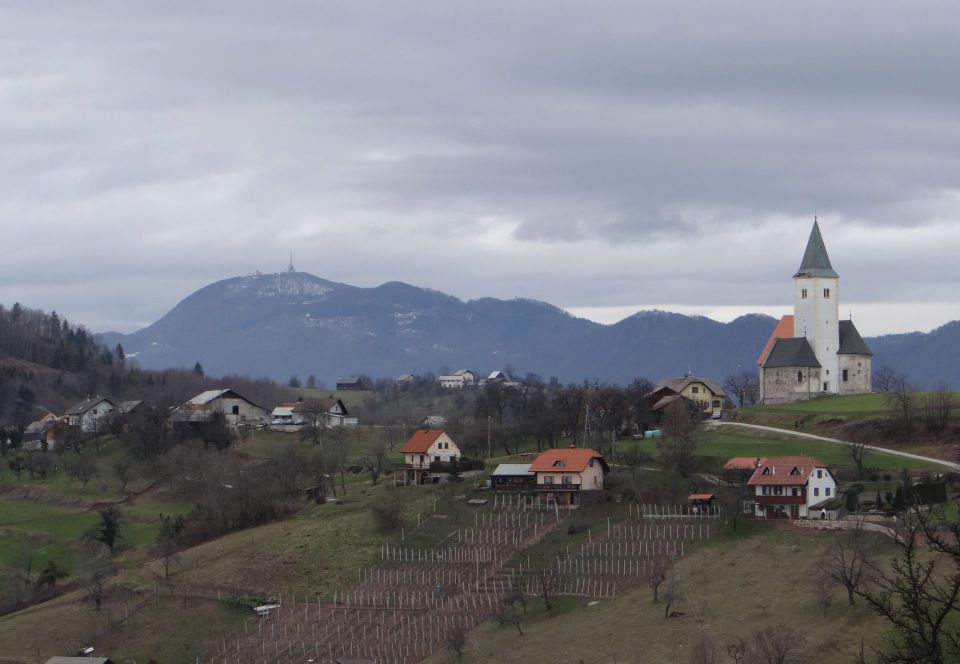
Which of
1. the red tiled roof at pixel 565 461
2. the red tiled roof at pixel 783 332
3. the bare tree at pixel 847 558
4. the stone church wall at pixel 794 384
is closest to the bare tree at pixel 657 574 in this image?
the bare tree at pixel 847 558

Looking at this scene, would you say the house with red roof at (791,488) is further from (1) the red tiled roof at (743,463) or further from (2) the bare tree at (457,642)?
(2) the bare tree at (457,642)

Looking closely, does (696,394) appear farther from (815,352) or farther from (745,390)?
(745,390)

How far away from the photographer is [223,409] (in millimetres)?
140000

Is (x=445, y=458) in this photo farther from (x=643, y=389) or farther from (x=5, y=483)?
(x=5, y=483)

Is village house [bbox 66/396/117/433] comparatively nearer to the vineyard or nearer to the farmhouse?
the farmhouse

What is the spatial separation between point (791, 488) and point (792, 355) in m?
44.6

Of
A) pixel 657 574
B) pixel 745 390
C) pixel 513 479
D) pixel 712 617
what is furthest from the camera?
pixel 745 390

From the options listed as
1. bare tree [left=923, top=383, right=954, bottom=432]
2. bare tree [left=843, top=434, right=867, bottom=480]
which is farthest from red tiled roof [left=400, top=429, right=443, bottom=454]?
bare tree [left=923, top=383, right=954, bottom=432]

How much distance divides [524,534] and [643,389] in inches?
1747

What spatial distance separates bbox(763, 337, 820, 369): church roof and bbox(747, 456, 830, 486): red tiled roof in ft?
136

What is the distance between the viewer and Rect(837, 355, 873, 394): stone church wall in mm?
121688

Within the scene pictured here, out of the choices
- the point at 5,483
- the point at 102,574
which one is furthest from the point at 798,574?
the point at 5,483

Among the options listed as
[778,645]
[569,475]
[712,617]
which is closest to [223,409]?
[569,475]

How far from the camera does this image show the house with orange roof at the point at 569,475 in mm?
86750
